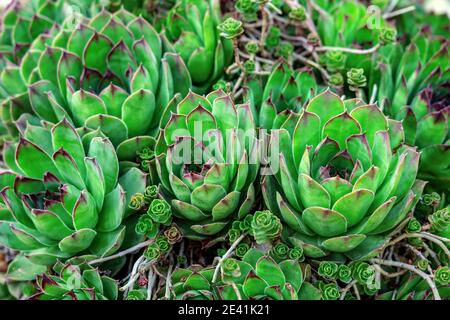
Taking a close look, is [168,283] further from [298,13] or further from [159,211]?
[298,13]

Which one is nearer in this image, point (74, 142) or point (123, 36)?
point (74, 142)

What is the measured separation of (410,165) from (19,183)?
2.31 ft

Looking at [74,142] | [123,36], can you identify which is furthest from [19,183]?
[123,36]

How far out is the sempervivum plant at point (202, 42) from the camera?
1137mm

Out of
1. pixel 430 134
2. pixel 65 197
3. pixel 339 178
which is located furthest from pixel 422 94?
pixel 65 197

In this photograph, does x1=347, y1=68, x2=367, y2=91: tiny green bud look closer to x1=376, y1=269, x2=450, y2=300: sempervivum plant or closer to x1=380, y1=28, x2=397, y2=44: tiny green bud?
x1=380, y1=28, x2=397, y2=44: tiny green bud

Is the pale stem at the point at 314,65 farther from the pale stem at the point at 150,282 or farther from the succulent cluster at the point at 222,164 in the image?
the pale stem at the point at 150,282

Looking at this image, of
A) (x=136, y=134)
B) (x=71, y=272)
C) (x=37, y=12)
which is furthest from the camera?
(x=37, y=12)

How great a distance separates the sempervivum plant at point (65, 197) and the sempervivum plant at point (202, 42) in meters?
0.29

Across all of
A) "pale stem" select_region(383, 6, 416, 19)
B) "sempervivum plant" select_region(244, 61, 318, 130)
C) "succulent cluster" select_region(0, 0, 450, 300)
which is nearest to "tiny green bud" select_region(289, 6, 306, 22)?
"succulent cluster" select_region(0, 0, 450, 300)

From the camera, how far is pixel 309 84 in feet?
3.64

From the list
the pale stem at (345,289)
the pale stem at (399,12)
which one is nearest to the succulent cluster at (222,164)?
the pale stem at (345,289)
